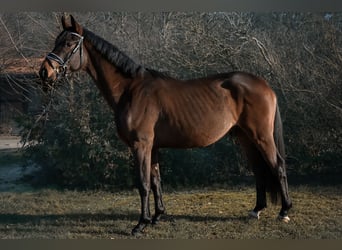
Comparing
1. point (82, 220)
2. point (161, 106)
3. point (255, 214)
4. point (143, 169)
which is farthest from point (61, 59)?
point (255, 214)

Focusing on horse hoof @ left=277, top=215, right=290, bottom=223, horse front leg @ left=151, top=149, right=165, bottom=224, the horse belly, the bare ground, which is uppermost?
the horse belly

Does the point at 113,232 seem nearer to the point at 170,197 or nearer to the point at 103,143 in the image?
the point at 170,197

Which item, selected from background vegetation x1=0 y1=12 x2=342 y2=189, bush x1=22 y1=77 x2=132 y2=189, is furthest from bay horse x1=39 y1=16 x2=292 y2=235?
background vegetation x1=0 y1=12 x2=342 y2=189

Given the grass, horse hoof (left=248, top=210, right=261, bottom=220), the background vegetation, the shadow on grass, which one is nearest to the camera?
the grass

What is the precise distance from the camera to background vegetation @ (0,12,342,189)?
300 inches

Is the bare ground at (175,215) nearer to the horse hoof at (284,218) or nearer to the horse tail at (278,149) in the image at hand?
the horse hoof at (284,218)

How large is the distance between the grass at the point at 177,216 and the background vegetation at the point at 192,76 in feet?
2.15

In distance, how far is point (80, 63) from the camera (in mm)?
4754

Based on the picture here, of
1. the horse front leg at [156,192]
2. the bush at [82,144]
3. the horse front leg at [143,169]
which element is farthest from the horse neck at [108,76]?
the bush at [82,144]

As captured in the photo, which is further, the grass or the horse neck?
the horse neck

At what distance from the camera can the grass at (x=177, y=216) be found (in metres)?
4.70

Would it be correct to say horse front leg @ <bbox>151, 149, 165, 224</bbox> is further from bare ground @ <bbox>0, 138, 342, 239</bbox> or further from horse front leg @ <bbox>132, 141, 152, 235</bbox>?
horse front leg @ <bbox>132, 141, 152, 235</bbox>

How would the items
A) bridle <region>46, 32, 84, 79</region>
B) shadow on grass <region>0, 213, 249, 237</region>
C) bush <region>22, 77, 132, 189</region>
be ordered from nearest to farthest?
1. bridle <region>46, 32, 84, 79</region>
2. shadow on grass <region>0, 213, 249, 237</region>
3. bush <region>22, 77, 132, 189</region>

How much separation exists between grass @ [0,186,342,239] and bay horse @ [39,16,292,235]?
0.29 meters
